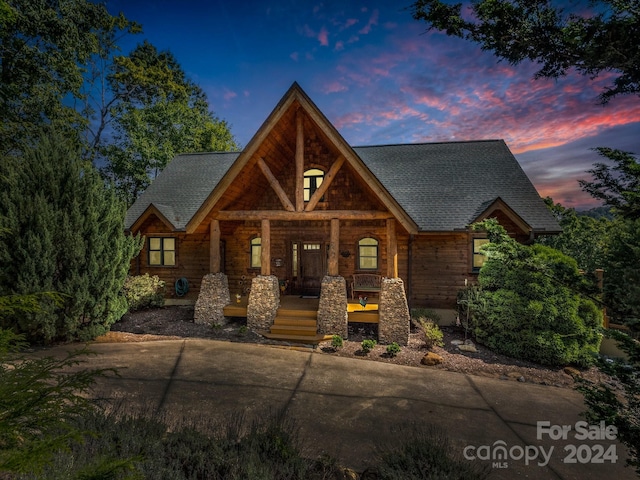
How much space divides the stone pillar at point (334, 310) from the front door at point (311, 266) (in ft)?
11.9

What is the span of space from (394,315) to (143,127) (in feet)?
78.0

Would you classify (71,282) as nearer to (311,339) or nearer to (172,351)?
(172,351)

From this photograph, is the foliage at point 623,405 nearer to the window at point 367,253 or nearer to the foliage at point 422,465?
the foliage at point 422,465

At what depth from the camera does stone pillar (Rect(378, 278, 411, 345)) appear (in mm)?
9289

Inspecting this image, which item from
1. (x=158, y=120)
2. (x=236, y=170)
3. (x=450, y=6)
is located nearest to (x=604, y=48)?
(x=450, y=6)

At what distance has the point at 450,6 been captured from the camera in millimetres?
3434

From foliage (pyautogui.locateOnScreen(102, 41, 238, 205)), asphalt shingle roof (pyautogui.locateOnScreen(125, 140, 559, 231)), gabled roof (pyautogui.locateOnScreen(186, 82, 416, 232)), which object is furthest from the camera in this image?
foliage (pyautogui.locateOnScreen(102, 41, 238, 205))

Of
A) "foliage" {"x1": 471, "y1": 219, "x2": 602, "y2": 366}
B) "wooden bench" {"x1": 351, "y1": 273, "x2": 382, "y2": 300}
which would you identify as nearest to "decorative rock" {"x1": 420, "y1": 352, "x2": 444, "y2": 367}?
"foliage" {"x1": 471, "y1": 219, "x2": 602, "y2": 366}

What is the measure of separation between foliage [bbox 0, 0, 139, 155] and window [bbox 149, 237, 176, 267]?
6392 mm

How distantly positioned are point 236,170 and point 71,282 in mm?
5579

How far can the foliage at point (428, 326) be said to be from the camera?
926 cm

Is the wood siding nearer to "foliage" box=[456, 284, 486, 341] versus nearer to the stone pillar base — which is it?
"foliage" box=[456, 284, 486, 341]

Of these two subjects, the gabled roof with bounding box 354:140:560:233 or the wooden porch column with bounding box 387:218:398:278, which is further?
the gabled roof with bounding box 354:140:560:233

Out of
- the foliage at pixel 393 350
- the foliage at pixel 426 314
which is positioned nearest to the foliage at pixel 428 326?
the foliage at pixel 426 314
